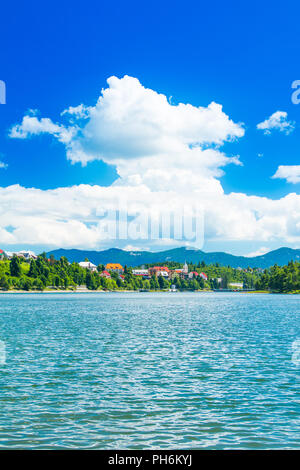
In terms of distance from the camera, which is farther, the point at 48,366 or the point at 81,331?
the point at 81,331

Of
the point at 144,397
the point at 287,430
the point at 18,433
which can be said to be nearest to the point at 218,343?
the point at 144,397

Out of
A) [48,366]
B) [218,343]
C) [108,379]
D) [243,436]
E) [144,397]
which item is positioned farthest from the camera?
[218,343]

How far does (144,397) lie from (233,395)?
5.32m

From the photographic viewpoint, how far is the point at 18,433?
20.6 metres

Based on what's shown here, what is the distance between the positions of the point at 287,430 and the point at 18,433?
39.7 feet

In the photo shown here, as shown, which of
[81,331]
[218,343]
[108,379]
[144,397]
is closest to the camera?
[144,397]
